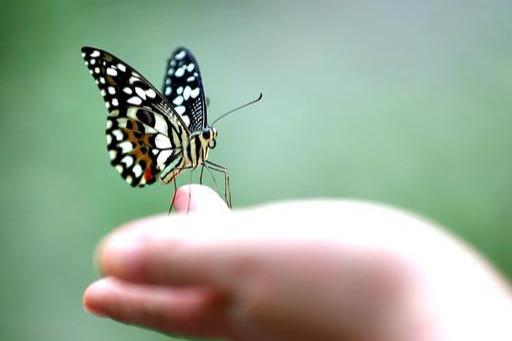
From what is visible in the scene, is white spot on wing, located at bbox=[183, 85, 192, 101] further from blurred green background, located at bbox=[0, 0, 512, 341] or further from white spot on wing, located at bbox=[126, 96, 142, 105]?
blurred green background, located at bbox=[0, 0, 512, 341]

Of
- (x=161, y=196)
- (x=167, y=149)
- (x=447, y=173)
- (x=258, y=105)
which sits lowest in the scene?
(x=167, y=149)

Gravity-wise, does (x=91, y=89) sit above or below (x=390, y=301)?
above

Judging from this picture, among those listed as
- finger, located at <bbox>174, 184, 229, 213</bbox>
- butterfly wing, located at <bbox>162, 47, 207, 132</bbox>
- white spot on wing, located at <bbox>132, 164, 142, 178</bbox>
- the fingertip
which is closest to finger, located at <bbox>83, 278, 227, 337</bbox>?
the fingertip

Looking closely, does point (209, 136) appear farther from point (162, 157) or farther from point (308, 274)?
point (308, 274)

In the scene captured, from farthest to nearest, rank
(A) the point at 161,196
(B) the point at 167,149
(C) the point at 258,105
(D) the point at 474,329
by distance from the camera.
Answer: (C) the point at 258,105, (A) the point at 161,196, (B) the point at 167,149, (D) the point at 474,329

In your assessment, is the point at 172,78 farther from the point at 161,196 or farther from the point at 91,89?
the point at 91,89

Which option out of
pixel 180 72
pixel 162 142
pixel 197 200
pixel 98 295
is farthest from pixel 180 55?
pixel 98 295

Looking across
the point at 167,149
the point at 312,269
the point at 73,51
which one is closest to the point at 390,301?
the point at 312,269

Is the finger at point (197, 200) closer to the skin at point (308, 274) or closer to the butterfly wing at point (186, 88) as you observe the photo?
the skin at point (308, 274)
